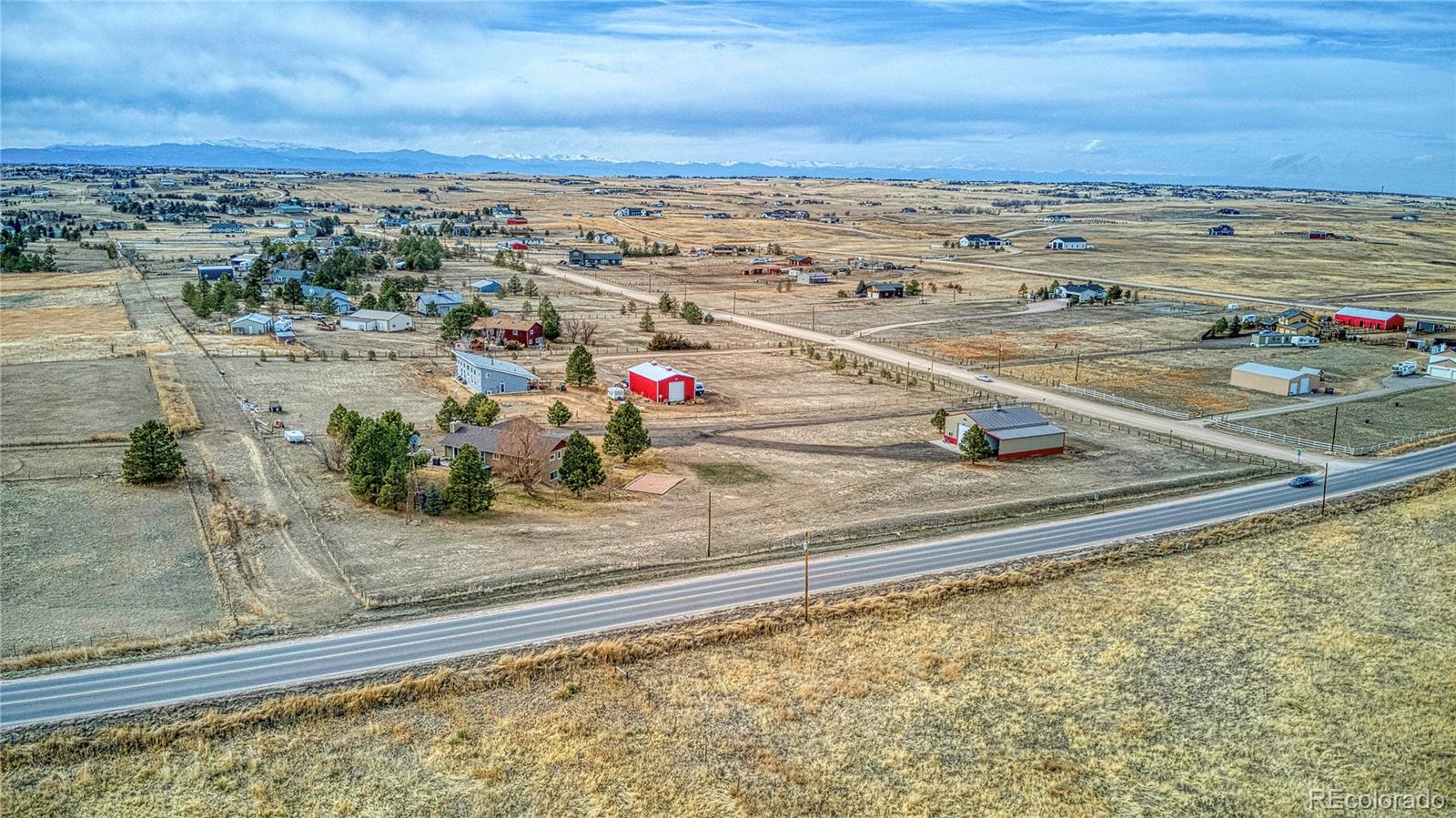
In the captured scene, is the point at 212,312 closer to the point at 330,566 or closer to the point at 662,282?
the point at 662,282

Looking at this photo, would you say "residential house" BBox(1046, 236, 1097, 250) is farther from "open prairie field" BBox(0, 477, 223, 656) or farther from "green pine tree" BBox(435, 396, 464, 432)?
"open prairie field" BBox(0, 477, 223, 656)

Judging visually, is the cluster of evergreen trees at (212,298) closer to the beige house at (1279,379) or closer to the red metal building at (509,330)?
the red metal building at (509,330)

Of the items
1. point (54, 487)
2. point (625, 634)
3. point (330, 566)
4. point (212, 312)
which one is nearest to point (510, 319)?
point (212, 312)

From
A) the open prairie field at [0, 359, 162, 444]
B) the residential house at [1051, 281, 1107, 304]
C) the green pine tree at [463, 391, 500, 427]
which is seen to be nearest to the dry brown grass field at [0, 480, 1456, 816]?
the green pine tree at [463, 391, 500, 427]

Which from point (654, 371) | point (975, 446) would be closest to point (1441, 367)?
point (975, 446)

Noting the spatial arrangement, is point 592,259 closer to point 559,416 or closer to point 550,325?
point 550,325

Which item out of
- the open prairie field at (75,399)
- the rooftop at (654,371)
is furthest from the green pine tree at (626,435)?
the open prairie field at (75,399)
